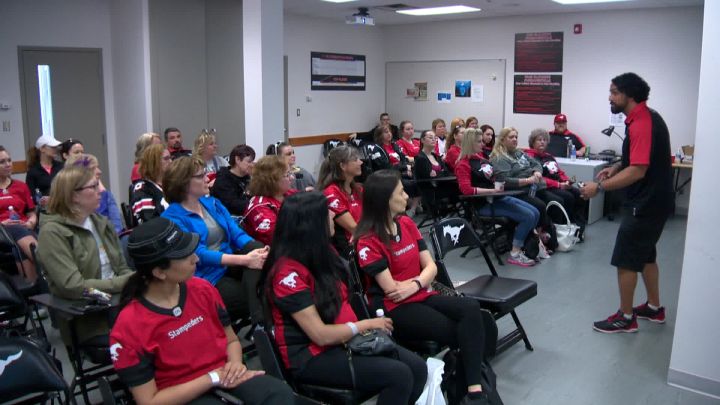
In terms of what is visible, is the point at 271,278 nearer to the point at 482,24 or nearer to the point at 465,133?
the point at 465,133

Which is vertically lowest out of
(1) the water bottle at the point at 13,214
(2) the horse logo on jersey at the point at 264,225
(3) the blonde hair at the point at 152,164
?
(1) the water bottle at the point at 13,214

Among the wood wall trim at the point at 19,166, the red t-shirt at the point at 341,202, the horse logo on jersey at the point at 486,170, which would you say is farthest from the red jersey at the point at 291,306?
the wood wall trim at the point at 19,166

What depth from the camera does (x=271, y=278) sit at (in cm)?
231

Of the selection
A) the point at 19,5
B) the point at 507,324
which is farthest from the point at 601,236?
the point at 19,5

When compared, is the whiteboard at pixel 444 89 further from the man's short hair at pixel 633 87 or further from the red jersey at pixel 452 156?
the man's short hair at pixel 633 87

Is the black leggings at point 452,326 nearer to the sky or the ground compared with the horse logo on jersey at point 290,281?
nearer to the ground

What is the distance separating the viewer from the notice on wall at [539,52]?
8617 millimetres

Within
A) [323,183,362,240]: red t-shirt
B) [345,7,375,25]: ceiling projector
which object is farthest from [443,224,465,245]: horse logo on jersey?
[345,7,375,25]: ceiling projector

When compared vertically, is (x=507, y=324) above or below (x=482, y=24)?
below

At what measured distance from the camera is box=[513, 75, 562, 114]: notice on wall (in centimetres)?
872

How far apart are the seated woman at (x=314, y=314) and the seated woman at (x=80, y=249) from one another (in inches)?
35.2

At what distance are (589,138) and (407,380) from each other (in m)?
7.02

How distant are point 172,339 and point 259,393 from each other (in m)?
0.35

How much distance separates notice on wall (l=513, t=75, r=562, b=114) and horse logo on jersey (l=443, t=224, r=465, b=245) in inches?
225
